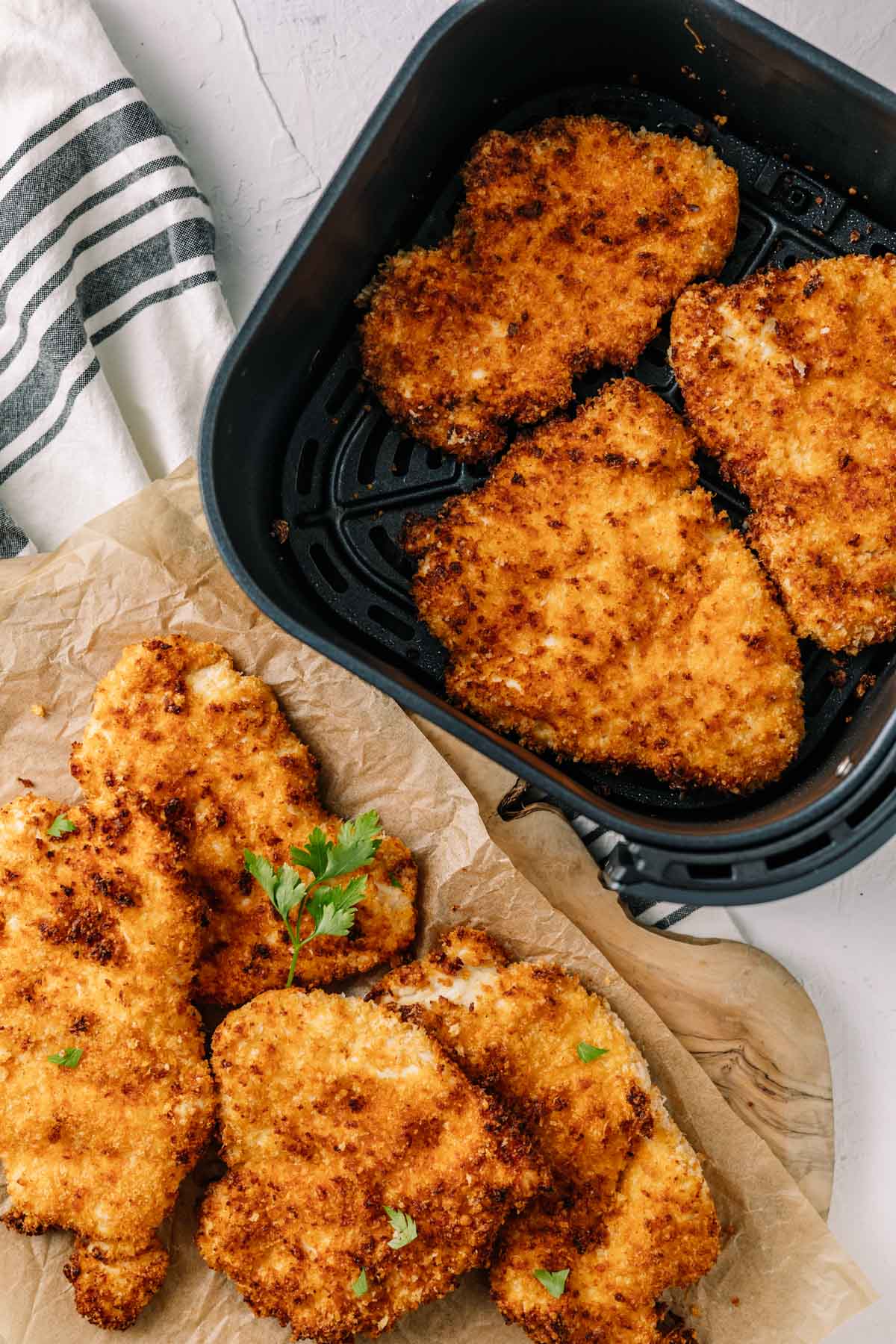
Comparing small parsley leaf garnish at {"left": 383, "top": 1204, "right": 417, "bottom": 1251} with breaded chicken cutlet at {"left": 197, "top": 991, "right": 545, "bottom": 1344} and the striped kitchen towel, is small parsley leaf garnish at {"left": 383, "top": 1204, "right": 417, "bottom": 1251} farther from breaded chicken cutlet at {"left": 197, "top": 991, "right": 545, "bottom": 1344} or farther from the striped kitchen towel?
the striped kitchen towel

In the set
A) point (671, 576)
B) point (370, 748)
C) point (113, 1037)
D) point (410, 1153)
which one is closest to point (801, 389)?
point (671, 576)

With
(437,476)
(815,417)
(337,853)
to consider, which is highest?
(815,417)

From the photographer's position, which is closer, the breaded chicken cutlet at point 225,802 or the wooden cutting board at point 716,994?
the breaded chicken cutlet at point 225,802

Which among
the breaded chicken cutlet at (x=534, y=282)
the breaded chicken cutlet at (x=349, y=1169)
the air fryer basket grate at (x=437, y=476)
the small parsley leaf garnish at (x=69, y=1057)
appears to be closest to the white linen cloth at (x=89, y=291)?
the air fryer basket grate at (x=437, y=476)

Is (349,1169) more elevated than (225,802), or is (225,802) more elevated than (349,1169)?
(225,802)

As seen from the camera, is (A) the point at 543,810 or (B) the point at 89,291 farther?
(B) the point at 89,291

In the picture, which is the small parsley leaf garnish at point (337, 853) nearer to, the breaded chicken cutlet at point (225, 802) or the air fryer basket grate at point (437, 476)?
→ the breaded chicken cutlet at point (225, 802)

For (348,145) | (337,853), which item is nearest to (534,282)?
(348,145)

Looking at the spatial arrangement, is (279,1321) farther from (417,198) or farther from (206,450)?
(417,198)

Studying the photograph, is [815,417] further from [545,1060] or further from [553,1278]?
[553,1278]
